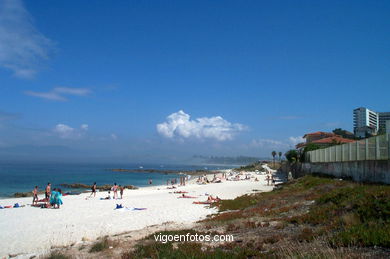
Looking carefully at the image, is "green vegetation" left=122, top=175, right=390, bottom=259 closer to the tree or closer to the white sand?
the white sand

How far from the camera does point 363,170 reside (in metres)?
A: 16.4

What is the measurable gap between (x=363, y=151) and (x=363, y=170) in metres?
1.05

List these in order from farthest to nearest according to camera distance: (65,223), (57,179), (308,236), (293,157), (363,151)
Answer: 1. (57,179)
2. (293,157)
3. (363,151)
4. (65,223)
5. (308,236)

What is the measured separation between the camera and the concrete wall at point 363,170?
14.1m

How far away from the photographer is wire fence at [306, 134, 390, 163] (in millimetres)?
14383

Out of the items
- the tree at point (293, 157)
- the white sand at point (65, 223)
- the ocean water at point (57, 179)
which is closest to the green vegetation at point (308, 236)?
the white sand at point (65, 223)

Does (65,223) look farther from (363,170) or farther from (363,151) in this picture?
(363,151)

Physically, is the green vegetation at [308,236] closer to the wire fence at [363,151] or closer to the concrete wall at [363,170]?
the concrete wall at [363,170]

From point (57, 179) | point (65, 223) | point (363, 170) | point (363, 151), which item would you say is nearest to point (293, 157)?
point (363, 151)

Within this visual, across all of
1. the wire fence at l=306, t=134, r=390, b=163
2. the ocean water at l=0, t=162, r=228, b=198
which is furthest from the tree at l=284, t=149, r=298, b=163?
the ocean water at l=0, t=162, r=228, b=198

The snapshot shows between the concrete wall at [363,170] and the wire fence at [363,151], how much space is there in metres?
0.27

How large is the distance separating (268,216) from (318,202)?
223cm

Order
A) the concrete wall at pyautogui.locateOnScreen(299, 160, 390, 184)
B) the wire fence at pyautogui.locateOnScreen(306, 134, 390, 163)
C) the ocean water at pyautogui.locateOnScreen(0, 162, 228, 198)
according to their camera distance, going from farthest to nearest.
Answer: the ocean water at pyautogui.locateOnScreen(0, 162, 228, 198)
the wire fence at pyautogui.locateOnScreen(306, 134, 390, 163)
the concrete wall at pyautogui.locateOnScreen(299, 160, 390, 184)

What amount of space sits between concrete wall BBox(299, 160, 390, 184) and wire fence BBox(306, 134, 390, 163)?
27cm
